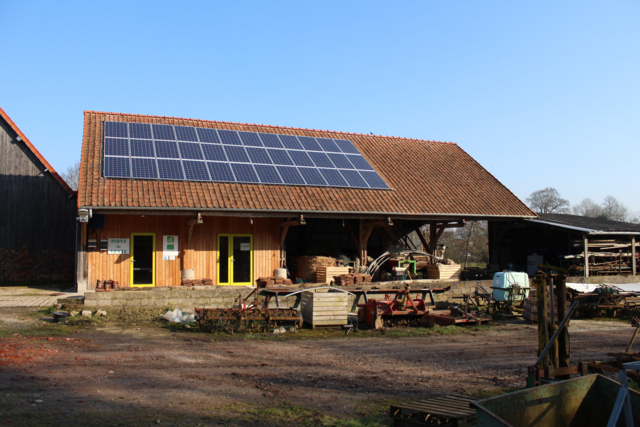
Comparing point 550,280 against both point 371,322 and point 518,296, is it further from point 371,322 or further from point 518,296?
point 518,296

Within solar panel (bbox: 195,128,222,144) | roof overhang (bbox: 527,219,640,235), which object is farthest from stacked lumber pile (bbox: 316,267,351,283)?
roof overhang (bbox: 527,219,640,235)

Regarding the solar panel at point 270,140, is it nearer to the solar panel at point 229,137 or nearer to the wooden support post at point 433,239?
the solar panel at point 229,137

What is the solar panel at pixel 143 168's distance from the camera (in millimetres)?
17766

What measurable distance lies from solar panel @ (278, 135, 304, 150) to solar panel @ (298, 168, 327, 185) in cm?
209

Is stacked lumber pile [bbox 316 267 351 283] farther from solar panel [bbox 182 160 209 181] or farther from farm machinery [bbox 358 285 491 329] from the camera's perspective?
solar panel [bbox 182 160 209 181]

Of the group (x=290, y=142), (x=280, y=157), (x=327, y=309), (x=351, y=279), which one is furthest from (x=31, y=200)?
(x=327, y=309)

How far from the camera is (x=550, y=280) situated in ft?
25.6

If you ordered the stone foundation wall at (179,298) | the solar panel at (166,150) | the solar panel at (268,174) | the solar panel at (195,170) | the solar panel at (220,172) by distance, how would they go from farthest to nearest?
the solar panel at (268,174) → the solar panel at (166,150) → the solar panel at (220,172) → the solar panel at (195,170) → the stone foundation wall at (179,298)

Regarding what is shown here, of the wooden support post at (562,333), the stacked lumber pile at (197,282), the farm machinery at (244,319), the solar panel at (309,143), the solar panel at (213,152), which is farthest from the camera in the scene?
the solar panel at (309,143)

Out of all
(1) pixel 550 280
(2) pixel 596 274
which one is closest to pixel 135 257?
(1) pixel 550 280

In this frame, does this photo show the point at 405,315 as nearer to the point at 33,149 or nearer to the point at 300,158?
the point at 300,158

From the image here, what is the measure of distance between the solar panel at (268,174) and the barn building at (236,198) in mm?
41

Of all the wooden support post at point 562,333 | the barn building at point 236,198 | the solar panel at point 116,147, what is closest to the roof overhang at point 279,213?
the barn building at point 236,198

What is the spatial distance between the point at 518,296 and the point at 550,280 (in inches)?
393
